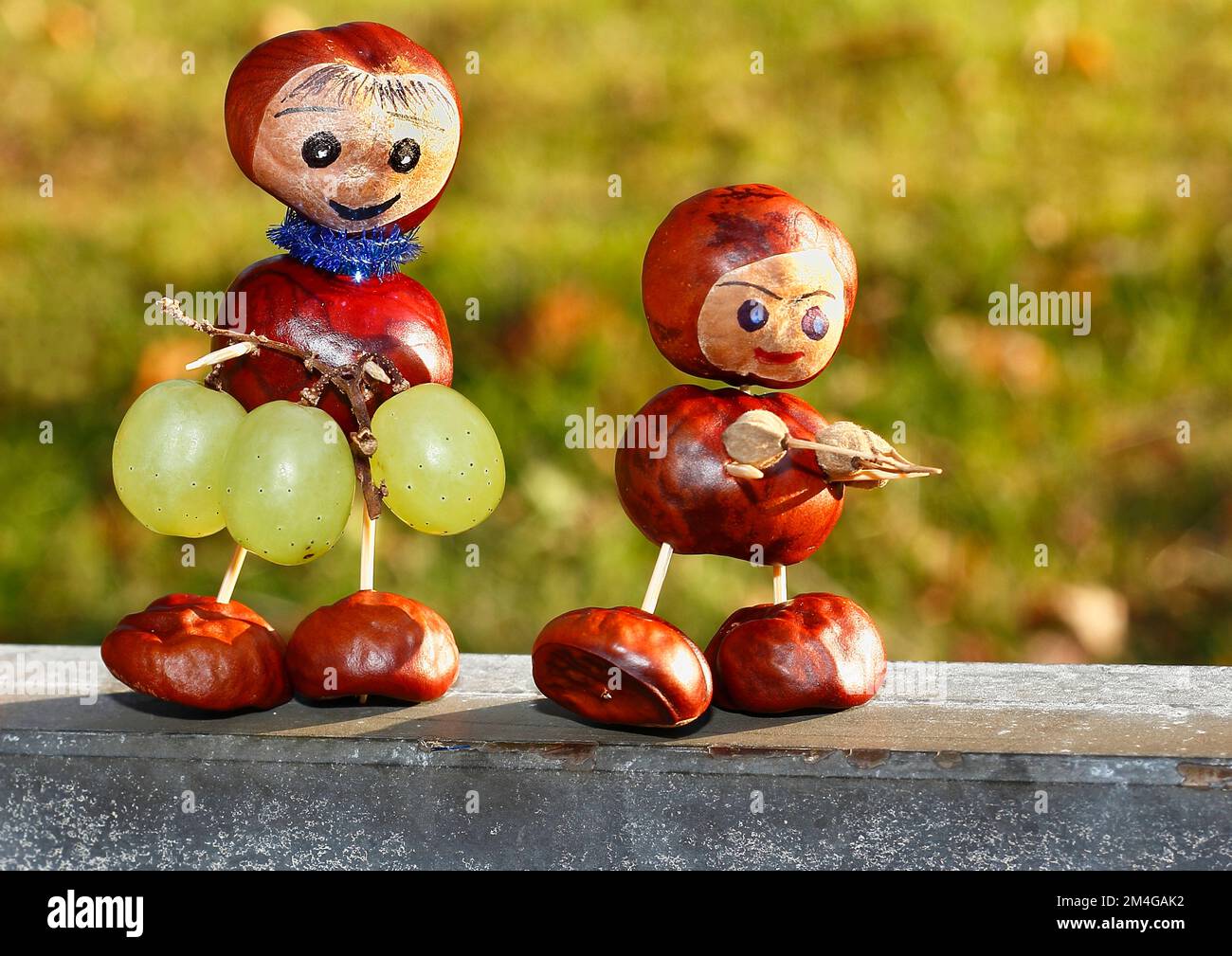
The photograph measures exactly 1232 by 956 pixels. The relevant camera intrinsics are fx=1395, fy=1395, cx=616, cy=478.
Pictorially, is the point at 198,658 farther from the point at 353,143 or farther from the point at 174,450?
the point at 353,143

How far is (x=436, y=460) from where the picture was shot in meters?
1.08

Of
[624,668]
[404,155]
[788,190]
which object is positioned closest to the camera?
[624,668]

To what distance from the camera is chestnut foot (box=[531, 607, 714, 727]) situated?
1019 mm

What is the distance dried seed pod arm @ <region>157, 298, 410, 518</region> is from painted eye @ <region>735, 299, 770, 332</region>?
0.27 m

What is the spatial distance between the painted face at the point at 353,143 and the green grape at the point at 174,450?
18 cm

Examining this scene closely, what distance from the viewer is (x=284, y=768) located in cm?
106

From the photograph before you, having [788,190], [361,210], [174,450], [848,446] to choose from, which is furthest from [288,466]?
[788,190]

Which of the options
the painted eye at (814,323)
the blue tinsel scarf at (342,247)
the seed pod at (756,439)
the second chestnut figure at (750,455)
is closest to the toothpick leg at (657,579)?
the second chestnut figure at (750,455)

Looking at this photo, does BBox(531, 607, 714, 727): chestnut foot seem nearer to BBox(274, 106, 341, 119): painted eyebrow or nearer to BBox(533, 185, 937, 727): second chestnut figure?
BBox(533, 185, 937, 727): second chestnut figure

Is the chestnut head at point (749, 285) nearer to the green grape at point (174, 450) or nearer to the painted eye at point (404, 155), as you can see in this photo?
the painted eye at point (404, 155)

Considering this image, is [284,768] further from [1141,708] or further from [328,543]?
[1141,708]

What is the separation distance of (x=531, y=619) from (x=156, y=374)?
2.06 feet

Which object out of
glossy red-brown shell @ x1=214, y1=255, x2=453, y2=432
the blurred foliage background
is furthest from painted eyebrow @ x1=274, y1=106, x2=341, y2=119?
the blurred foliage background

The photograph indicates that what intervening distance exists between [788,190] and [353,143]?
1038mm
